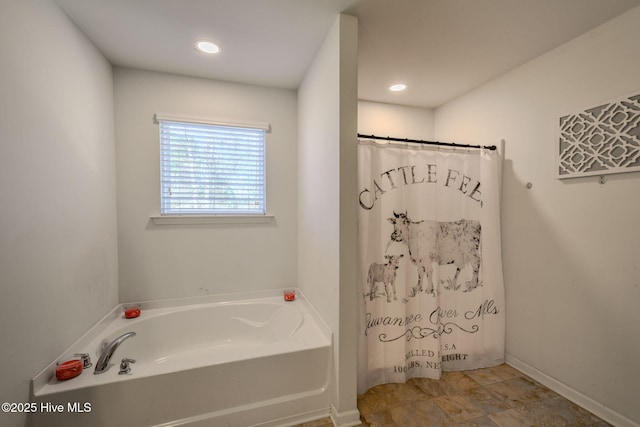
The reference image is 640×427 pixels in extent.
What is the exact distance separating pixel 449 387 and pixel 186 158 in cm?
272

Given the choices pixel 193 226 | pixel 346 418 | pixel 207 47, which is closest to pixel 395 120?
pixel 207 47

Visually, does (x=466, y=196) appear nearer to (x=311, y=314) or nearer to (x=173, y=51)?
(x=311, y=314)

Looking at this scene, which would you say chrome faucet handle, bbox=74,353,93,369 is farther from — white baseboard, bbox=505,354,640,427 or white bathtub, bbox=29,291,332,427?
white baseboard, bbox=505,354,640,427

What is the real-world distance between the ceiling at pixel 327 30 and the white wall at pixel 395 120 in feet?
1.64

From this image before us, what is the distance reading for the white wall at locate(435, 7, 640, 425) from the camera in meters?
1.48

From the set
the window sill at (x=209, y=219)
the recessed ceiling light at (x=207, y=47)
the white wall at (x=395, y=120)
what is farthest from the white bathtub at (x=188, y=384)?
the recessed ceiling light at (x=207, y=47)

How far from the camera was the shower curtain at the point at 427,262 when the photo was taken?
1.84m

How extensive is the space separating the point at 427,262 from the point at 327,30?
1.74 meters

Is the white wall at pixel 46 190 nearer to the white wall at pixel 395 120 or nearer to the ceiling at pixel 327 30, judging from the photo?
the ceiling at pixel 327 30

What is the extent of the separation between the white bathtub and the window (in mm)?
986

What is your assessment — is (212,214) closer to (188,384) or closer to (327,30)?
(188,384)

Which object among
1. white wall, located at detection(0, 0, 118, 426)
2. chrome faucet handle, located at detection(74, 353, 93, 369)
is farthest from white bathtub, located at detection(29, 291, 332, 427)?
white wall, located at detection(0, 0, 118, 426)

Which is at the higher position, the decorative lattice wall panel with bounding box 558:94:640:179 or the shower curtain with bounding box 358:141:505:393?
the decorative lattice wall panel with bounding box 558:94:640:179

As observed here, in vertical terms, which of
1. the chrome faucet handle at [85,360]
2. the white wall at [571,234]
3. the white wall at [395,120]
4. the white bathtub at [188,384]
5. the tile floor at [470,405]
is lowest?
the tile floor at [470,405]
